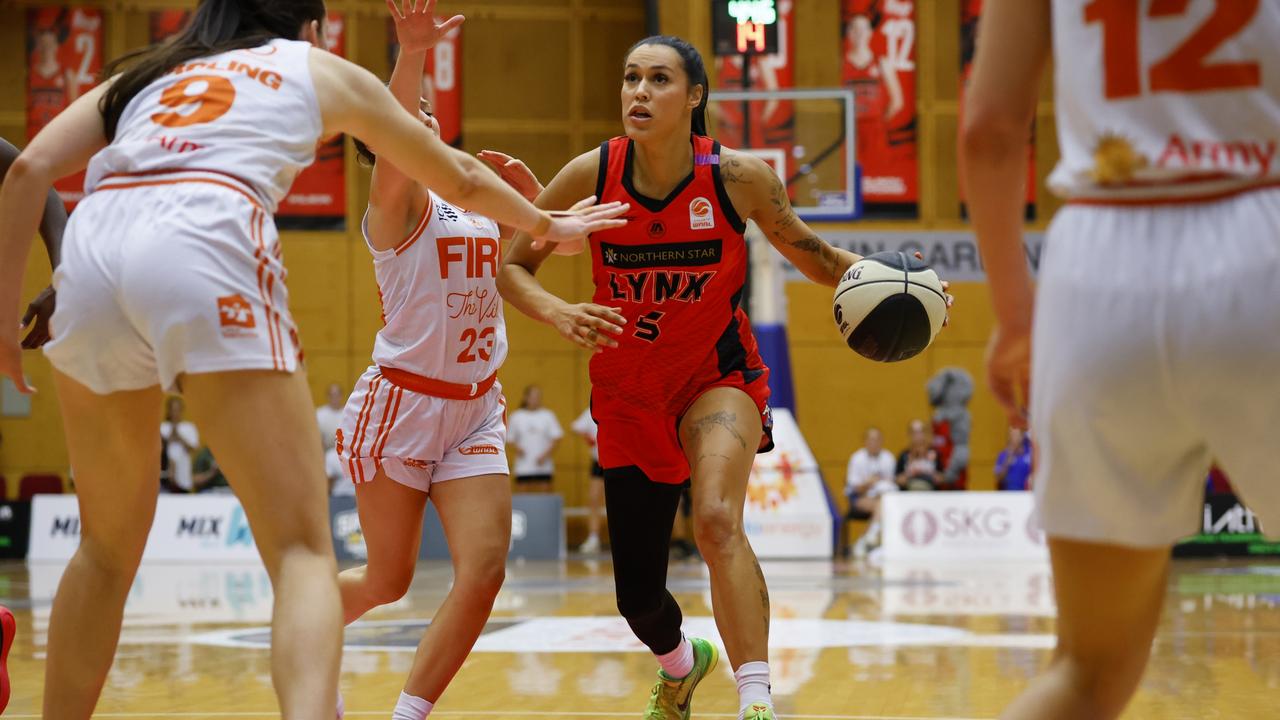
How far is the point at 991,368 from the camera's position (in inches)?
95.0

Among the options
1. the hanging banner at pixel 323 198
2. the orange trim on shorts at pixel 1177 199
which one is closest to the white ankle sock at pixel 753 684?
the orange trim on shorts at pixel 1177 199

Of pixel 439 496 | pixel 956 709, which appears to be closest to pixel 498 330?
pixel 439 496

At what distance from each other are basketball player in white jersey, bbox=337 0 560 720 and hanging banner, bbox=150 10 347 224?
16.8 metres

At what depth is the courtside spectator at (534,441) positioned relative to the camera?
18.6 m

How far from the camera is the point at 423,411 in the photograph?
449 centimetres

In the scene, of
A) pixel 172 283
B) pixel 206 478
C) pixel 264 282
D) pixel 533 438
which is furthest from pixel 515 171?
pixel 533 438

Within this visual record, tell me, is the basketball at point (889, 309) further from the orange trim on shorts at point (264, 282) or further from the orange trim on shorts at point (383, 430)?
the orange trim on shorts at point (264, 282)

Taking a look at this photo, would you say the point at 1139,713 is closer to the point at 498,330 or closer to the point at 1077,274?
the point at 498,330

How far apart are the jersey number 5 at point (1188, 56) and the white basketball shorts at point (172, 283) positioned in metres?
1.71

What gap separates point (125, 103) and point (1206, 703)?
4.48 m

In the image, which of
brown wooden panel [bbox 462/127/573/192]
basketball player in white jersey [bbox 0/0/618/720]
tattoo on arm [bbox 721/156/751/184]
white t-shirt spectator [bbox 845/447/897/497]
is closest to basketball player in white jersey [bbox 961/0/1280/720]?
basketball player in white jersey [bbox 0/0/618/720]

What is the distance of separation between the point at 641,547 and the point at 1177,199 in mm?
2915

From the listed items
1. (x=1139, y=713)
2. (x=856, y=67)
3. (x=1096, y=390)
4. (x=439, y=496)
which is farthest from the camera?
(x=856, y=67)

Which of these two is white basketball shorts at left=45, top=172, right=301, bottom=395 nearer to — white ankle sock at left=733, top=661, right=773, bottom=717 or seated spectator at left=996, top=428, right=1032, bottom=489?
white ankle sock at left=733, top=661, right=773, bottom=717
